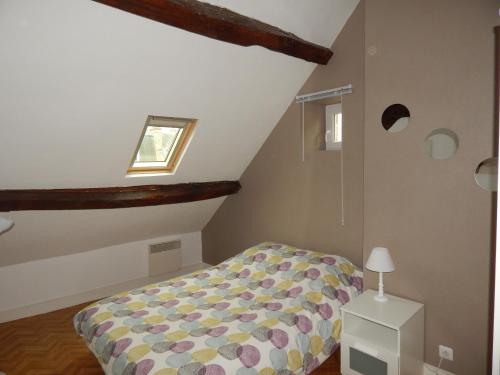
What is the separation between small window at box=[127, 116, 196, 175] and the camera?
3.67 metres

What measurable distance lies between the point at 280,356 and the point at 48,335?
2.39 meters

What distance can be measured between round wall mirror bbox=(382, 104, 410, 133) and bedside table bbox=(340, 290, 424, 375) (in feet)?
4.45

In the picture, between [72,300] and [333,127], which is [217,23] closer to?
[333,127]

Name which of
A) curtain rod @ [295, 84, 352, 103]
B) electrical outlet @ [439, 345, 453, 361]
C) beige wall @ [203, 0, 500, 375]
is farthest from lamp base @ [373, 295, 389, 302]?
curtain rod @ [295, 84, 352, 103]

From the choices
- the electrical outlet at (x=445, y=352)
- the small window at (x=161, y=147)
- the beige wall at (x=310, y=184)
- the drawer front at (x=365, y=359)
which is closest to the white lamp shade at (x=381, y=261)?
the drawer front at (x=365, y=359)

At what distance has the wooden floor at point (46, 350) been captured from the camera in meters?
2.92

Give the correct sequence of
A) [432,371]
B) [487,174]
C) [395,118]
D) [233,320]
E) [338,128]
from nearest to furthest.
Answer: [487,174] < [432,371] < [233,320] < [395,118] < [338,128]

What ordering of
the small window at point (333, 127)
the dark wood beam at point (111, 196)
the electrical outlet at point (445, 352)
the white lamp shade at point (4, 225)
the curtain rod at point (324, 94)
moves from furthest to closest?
1. the small window at point (333, 127)
2. the curtain rod at point (324, 94)
3. the dark wood beam at point (111, 196)
4. the white lamp shade at point (4, 225)
5. the electrical outlet at point (445, 352)

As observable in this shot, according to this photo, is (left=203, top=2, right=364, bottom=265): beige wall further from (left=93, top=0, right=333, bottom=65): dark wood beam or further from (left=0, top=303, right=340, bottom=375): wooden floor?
(left=0, top=303, right=340, bottom=375): wooden floor

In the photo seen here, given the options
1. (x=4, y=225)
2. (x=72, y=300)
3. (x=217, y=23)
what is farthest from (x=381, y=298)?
(x=72, y=300)

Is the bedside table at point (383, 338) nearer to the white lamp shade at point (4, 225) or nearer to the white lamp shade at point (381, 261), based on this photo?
the white lamp shade at point (381, 261)

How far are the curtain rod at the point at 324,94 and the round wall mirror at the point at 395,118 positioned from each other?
0.51 meters

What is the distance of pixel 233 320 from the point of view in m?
2.69

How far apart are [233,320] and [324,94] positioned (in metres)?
2.22
